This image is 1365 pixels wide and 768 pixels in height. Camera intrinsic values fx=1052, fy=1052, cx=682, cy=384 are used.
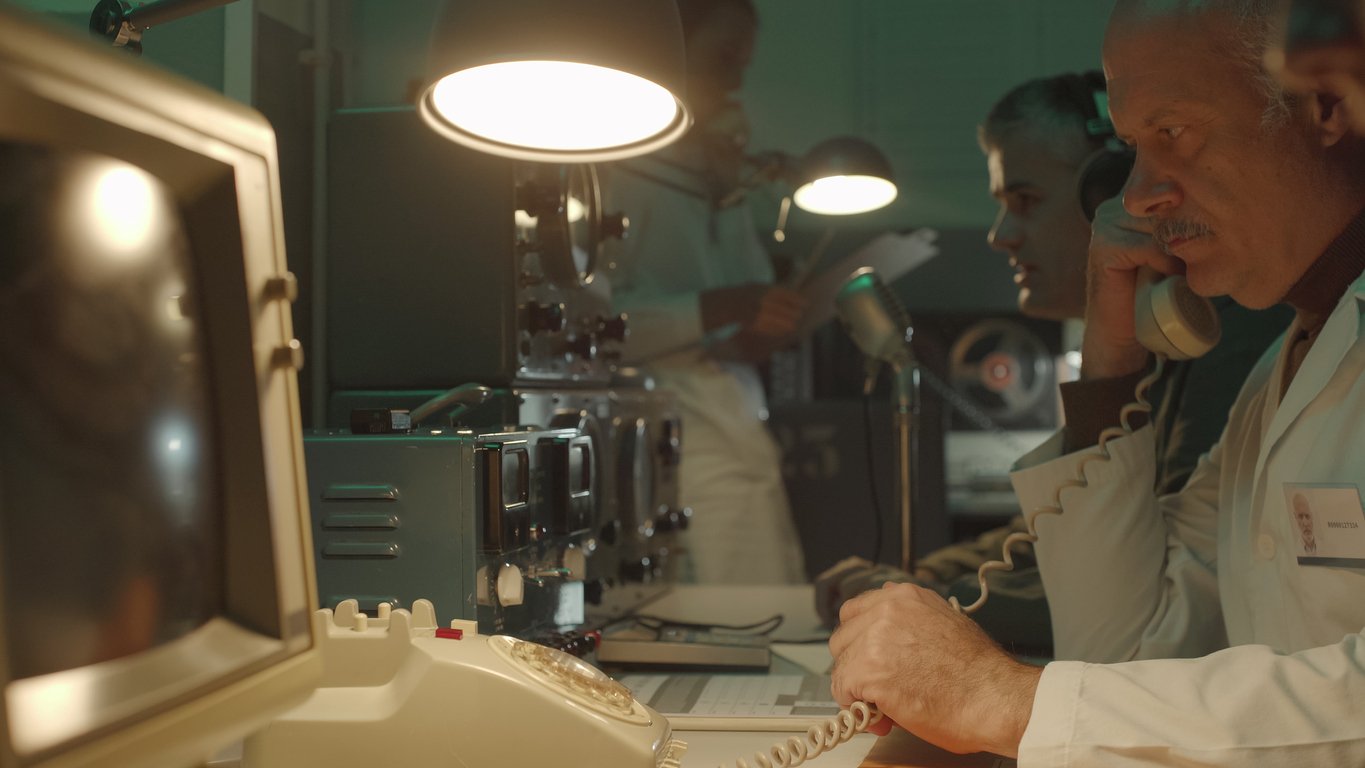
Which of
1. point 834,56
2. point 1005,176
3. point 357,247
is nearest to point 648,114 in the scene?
point 357,247

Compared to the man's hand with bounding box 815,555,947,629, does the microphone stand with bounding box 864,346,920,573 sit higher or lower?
higher

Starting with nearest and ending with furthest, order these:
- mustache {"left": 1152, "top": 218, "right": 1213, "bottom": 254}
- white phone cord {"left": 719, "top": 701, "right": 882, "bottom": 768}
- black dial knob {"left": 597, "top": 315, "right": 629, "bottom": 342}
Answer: white phone cord {"left": 719, "top": 701, "right": 882, "bottom": 768}, mustache {"left": 1152, "top": 218, "right": 1213, "bottom": 254}, black dial knob {"left": 597, "top": 315, "right": 629, "bottom": 342}

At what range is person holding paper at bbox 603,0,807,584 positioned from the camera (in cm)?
234

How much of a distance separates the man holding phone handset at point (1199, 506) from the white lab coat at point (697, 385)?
3.65 feet

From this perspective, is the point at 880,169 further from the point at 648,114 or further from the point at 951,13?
the point at 951,13

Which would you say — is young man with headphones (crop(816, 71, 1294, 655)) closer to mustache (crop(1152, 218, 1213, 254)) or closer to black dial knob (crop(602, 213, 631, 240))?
mustache (crop(1152, 218, 1213, 254))

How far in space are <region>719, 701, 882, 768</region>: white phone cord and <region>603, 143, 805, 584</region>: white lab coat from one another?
148cm

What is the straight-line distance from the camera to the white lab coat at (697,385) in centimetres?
232

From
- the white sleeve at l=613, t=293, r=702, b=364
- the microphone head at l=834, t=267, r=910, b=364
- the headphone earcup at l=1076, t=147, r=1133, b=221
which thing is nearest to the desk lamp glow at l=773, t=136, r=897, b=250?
the white sleeve at l=613, t=293, r=702, b=364

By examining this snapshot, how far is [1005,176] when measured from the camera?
6.19ft

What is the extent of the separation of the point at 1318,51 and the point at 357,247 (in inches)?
41.9

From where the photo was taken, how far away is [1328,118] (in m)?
1.00

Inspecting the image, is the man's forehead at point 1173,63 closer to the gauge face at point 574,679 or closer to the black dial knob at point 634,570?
the gauge face at point 574,679

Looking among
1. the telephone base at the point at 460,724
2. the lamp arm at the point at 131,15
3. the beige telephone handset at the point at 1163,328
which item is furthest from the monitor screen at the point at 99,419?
the beige telephone handset at the point at 1163,328
